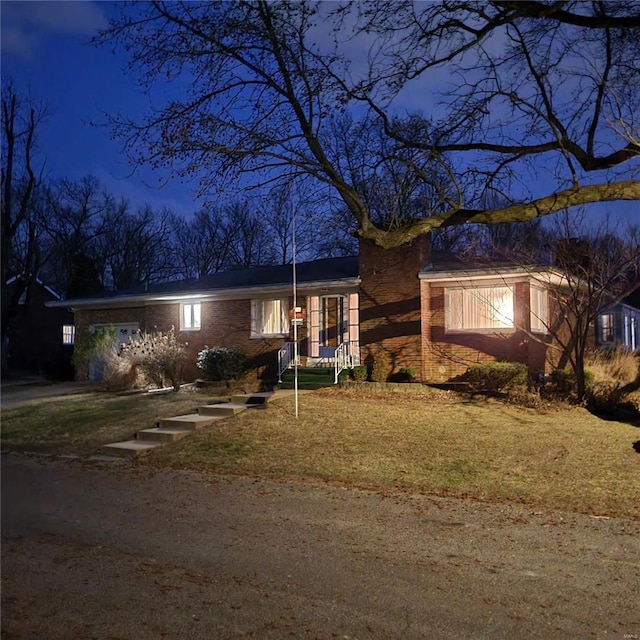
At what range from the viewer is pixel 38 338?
14.8 metres

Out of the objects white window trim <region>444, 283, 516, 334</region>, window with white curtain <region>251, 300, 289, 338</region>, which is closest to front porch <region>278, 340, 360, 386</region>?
window with white curtain <region>251, 300, 289, 338</region>

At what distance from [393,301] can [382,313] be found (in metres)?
0.46

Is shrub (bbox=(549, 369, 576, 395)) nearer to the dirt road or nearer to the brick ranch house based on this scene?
the brick ranch house

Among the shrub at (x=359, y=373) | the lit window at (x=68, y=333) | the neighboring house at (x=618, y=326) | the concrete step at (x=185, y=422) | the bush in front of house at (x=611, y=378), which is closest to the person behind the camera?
the concrete step at (x=185, y=422)

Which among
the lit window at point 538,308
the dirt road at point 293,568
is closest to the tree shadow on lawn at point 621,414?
the lit window at point 538,308

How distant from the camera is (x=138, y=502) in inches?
275

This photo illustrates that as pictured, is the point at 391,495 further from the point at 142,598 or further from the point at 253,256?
the point at 253,256

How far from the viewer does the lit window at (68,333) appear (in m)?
23.4

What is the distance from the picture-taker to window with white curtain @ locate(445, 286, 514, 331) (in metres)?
16.8

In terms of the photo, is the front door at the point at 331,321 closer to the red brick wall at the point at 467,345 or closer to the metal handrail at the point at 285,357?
the metal handrail at the point at 285,357

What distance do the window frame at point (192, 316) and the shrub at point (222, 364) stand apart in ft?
8.62

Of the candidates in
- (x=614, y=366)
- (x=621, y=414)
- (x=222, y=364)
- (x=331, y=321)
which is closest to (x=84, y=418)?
(x=222, y=364)

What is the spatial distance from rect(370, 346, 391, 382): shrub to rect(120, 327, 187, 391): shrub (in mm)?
5577

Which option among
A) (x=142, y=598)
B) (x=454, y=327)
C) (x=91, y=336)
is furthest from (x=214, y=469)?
(x=91, y=336)
